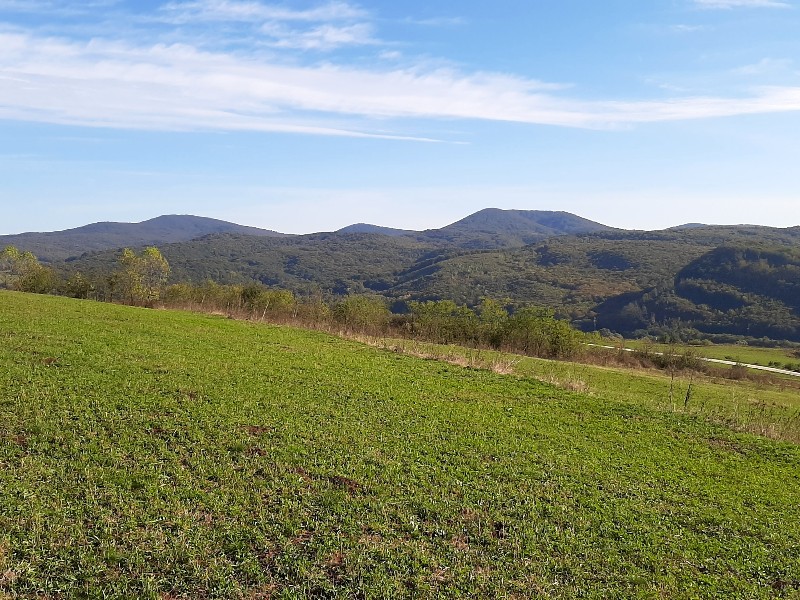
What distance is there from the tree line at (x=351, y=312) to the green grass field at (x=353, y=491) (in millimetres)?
17140

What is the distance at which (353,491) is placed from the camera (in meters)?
8.27

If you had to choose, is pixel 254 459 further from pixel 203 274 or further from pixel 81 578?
pixel 203 274

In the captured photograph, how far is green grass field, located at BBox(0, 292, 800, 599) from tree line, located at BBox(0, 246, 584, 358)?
17.1m

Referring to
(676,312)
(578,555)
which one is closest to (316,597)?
(578,555)

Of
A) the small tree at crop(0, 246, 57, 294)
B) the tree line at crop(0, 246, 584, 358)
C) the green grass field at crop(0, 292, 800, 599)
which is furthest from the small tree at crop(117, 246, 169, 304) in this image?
the green grass field at crop(0, 292, 800, 599)

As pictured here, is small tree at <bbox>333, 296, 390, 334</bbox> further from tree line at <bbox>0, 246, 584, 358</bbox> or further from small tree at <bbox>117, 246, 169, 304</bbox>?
small tree at <bbox>117, 246, 169, 304</bbox>

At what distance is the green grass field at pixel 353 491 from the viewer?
6203mm

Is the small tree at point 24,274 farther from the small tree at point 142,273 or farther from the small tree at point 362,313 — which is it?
the small tree at point 362,313

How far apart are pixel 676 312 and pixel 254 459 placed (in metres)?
162

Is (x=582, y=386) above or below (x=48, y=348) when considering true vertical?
below

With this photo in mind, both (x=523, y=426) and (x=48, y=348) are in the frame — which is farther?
(x=48, y=348)

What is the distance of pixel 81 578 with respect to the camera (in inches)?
226

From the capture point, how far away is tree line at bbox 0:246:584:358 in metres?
34.2

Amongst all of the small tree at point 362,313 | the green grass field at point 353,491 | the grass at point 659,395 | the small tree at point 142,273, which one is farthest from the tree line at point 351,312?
the green grass field at point 353,491
